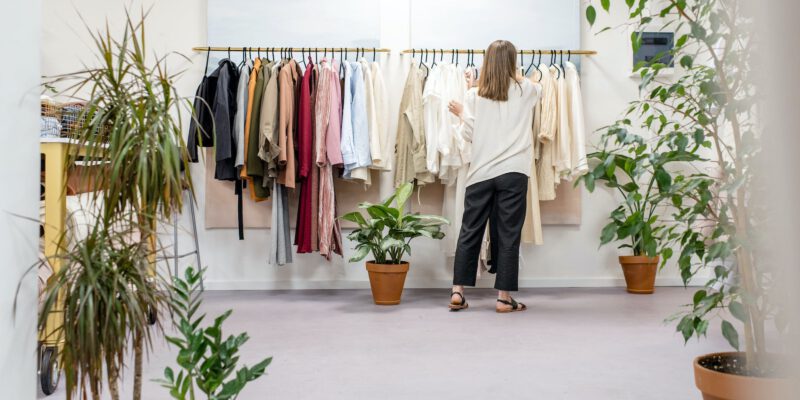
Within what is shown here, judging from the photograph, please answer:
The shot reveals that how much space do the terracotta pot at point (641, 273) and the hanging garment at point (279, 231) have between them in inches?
81.0

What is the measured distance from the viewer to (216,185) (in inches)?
164

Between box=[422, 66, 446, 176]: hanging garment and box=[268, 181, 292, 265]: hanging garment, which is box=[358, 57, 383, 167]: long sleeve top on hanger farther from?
box=[268, 181, 292, 265]: hanging garment

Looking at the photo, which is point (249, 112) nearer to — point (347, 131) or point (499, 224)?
point (347, 131)

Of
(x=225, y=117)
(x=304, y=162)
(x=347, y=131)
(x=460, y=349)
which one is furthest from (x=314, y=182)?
(x=460, y=349)

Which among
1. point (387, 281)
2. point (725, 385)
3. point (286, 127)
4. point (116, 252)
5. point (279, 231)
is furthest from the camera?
point (279, 231)

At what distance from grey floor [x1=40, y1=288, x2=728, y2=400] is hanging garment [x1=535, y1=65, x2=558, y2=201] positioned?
71 cm

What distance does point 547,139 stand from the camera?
4.02 meters

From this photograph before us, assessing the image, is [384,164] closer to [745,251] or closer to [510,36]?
[510,36]

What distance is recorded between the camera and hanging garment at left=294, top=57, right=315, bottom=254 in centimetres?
383

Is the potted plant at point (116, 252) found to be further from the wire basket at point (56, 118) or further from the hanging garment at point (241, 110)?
the hanging garment at point (241, 110)

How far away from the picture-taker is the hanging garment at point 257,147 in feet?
12.4

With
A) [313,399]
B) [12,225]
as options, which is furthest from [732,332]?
[12,225]

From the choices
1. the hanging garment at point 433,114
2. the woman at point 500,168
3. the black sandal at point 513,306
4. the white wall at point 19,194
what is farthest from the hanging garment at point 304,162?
the white wall at point 19,194

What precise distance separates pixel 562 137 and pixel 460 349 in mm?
1999
